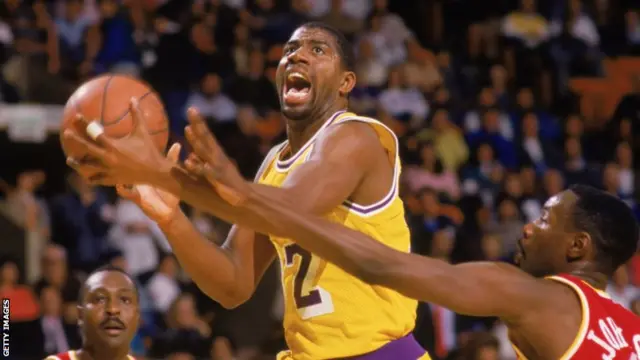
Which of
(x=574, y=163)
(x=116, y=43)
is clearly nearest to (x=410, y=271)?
(x=116, y=43)

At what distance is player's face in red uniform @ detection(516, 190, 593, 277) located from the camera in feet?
12.6

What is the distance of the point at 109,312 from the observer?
5.70m

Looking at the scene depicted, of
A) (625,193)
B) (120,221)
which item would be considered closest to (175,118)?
(120,221)

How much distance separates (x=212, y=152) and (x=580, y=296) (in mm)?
1307

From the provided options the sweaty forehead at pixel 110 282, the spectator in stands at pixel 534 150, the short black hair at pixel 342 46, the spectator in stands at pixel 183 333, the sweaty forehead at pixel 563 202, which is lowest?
the spectator in stands at pixel 534 150

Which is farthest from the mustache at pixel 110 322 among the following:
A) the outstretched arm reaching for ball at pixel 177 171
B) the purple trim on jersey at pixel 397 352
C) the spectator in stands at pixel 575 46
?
the spectator in stands at pixel 575 46

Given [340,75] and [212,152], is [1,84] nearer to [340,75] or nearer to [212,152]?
[340,75]

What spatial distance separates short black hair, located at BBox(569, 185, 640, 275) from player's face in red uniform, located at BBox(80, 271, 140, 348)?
2.66m

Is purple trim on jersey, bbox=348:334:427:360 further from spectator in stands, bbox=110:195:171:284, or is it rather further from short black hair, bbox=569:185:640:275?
spectator in stands, bbox=110:195:171:284

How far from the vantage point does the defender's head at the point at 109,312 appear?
224 inches

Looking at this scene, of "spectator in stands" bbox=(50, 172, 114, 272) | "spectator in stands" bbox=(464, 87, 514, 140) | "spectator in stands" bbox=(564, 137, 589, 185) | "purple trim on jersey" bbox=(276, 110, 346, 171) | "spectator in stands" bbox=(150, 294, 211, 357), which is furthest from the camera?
"spectator in stands" bbox=(464, 87, 514, 140)

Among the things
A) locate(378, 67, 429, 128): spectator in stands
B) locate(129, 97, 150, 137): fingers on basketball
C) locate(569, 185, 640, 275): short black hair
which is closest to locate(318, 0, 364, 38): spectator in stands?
locate(378, 67, 429, 128): spectator in stands

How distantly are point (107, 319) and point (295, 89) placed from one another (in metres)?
1.85

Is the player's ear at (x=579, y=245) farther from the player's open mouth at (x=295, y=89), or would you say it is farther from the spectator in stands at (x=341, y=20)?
the spectator in stands at (x=341, y=20)
